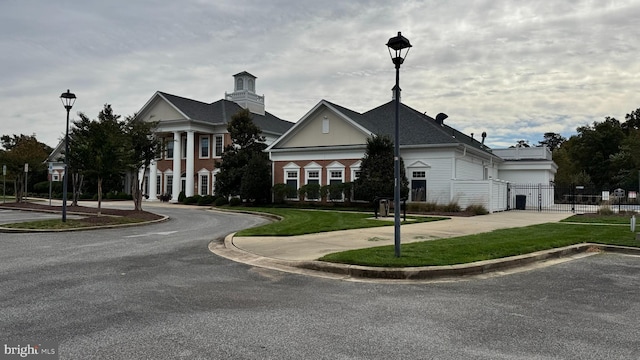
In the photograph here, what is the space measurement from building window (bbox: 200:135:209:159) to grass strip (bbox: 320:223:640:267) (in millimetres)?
33184

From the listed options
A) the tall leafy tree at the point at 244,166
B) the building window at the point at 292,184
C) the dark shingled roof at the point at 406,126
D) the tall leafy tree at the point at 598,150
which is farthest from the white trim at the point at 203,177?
the tall leafy tree at the point at 598,150

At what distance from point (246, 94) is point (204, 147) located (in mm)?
9473

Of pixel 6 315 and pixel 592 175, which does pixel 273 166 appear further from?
pixel 592 175

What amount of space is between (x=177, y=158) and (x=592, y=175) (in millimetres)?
58421

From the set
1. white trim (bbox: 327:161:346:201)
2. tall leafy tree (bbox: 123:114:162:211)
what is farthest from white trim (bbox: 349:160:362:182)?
tall leafy tree (bbox: 123:114:162:211)

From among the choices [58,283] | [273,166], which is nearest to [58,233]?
[58,283]

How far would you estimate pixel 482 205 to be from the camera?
27.2 m

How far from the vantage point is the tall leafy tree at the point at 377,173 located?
2720 cm

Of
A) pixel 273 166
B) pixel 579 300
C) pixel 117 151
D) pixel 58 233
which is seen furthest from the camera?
pixel 273 166

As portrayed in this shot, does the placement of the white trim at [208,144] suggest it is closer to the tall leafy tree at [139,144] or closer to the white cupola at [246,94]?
the white cupola at [246,94]

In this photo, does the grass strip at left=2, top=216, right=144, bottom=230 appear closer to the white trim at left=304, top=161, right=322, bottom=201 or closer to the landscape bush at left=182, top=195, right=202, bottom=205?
the white trim at left=304, top=161, right=322, bottom=201

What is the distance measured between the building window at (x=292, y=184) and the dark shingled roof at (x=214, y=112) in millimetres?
10093

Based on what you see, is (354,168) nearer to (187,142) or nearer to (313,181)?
(313,181)

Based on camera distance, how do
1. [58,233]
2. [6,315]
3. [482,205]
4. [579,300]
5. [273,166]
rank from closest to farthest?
[6,315], [579,300], [58,233], [482,205], [273,166]
